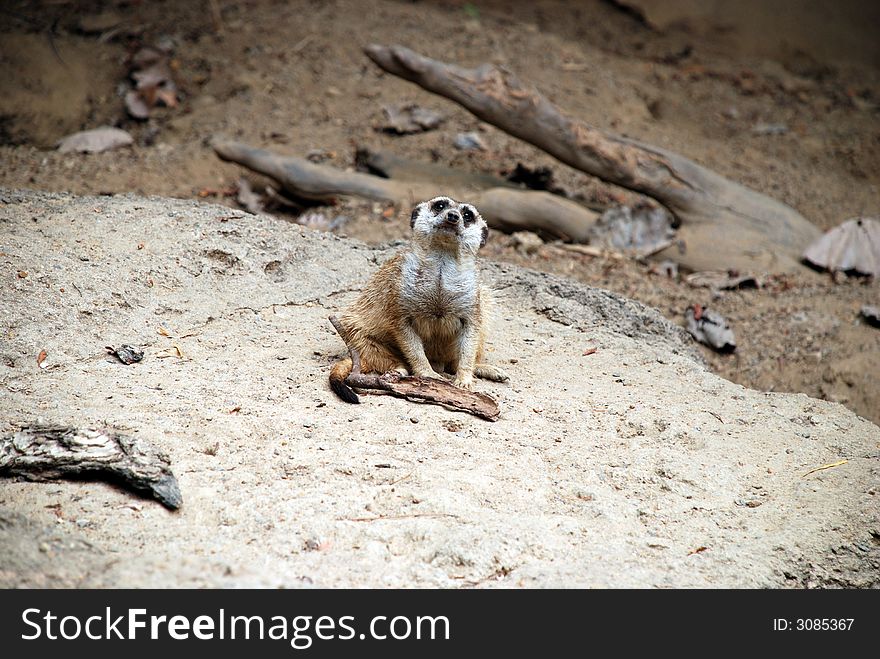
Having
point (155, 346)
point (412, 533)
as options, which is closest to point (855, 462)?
point (412, 533)

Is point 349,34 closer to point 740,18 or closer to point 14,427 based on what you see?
point 740,18

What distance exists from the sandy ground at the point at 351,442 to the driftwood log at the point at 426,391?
71mm

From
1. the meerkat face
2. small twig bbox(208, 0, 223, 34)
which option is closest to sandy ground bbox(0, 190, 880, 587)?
the meerkat face

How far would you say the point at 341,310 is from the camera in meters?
4.38

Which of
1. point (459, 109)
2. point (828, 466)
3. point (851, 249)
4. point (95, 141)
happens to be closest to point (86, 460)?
point (828, 466)

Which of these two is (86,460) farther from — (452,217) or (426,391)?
(452,217)

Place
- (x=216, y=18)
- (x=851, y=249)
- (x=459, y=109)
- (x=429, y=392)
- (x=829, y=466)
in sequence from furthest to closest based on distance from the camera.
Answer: (x=216, y=18) → (x=459, y=109) → (x=851, y=249) → (x=429, y=392) → (x=829, y=466)

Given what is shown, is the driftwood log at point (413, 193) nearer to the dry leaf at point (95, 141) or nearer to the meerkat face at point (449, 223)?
the dry leaf at point (95, 141)

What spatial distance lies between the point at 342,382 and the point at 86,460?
3.49 feet

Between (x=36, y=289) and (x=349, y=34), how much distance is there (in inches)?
215

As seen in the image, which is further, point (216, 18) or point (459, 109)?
point (216, 18)

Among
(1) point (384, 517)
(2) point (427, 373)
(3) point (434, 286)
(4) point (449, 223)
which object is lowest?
(2) point (427, 373)

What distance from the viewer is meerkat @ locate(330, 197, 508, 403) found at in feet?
Answer: 12.4

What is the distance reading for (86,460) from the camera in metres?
2.62
